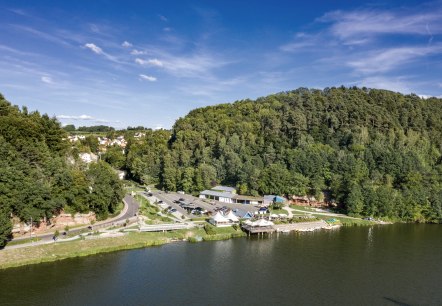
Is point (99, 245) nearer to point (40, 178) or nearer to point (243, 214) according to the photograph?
point (40, 178)

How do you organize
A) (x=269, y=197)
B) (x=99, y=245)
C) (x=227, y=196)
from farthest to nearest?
1. (x=227, y=196)
2. (x=269, y=197)
3. (x=99, y=245)

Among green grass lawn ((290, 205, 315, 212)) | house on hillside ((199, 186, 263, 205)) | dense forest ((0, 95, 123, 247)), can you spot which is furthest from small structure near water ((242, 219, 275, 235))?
dense forest ((0, 95, 123, 247))

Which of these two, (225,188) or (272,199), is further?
(225,188)

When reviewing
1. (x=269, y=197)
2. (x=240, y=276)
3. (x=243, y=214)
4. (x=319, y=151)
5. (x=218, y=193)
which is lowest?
(x=240, y=276)

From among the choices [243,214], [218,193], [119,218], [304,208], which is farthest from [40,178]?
[304,208]

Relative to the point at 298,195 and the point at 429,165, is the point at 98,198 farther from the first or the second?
the point at 429,165

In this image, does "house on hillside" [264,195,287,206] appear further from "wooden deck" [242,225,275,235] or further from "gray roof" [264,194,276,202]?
"wooden deck" [242,225,275,235]
